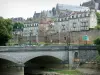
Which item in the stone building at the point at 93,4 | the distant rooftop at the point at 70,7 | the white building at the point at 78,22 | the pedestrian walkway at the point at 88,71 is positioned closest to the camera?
the pedestrian walkway at the point at 88,71

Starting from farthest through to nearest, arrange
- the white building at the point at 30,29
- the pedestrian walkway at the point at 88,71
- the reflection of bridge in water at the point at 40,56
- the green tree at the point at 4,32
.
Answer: the white building at the point at 30,29 < the green tree at the point at 4,32 < the pedestrian walkway at the point at 88,71 < the reflection of bridge in water at the point at 40,56

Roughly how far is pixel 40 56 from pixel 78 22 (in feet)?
119

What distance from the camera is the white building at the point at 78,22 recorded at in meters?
80.9

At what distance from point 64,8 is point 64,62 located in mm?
67985

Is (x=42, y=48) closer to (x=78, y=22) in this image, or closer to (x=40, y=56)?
(x=40, y=56)

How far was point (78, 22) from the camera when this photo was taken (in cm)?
8431

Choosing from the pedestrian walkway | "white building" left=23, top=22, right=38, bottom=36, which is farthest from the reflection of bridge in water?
"white building" left=23, top=22, right=38, bottom=36

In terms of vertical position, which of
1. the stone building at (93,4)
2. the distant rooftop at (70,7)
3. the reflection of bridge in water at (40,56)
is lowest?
the reflection of bridge in water at (40,56)

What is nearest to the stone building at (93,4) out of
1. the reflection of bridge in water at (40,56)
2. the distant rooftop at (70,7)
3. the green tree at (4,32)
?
the distant rooftop at (70,7)

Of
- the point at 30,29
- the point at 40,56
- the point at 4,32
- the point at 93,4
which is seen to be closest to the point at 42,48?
the point at 40,56

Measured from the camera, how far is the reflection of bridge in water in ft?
149

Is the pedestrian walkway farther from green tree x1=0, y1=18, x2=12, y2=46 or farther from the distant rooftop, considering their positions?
the distant rooftop

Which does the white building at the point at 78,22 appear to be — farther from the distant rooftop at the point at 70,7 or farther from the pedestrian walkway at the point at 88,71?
the pedestrian walkway at the point at 88,71

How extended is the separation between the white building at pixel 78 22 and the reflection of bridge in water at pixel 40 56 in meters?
25.8
